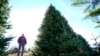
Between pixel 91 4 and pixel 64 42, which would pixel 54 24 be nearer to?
pixel 64 42

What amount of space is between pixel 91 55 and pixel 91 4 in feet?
51.2

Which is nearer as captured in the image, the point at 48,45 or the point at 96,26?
the point at 96,26

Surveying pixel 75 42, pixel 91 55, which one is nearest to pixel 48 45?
pixel 75 42

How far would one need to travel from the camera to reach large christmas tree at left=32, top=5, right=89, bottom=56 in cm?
1498

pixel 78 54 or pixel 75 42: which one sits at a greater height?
pixel 75 42

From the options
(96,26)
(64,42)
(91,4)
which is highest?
(64,42)

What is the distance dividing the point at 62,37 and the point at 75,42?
1309mm

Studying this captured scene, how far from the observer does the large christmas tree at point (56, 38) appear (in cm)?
1498

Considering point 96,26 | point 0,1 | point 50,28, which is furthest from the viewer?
point 50,28

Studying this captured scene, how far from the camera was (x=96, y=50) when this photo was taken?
60.3 feet

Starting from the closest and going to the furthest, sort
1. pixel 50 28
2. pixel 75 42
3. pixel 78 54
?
pixel 78 54, pixel 75 42, pixel 50 28

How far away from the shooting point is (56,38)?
1658 cm

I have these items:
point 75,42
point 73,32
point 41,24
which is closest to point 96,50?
point 73,32

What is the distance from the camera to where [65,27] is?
704 inches
